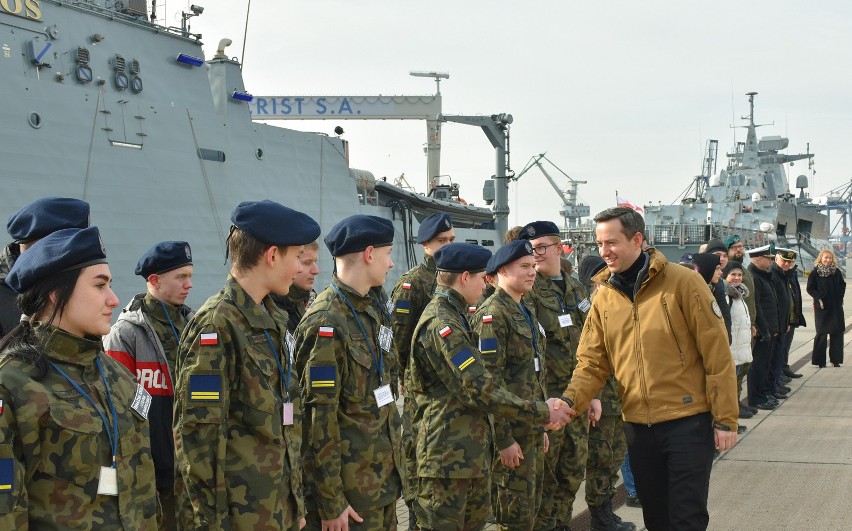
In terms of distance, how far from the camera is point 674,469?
12.3 feet

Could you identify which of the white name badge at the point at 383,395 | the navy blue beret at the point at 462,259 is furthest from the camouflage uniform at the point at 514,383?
the white name badge at the point at 383,395

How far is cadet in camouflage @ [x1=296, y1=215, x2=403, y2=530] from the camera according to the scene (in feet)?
10.6

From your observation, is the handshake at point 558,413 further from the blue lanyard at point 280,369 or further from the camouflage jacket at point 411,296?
the camouflage jacket at point 411,296

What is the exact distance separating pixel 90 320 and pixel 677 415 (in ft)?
8.27

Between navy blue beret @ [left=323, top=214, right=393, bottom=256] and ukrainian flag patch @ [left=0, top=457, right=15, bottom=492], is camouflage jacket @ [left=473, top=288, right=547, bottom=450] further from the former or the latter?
ukrainian flag patch @ [left=0, top=457, right=15, bottom=492]

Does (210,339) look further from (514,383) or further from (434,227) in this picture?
(434,227)

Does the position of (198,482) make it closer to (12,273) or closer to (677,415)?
(12,273)

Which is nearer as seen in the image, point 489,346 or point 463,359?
point 463,359

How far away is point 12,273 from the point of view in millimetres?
2371

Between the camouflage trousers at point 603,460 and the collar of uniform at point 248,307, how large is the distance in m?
2.99

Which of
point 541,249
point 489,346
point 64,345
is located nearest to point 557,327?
point 541,249

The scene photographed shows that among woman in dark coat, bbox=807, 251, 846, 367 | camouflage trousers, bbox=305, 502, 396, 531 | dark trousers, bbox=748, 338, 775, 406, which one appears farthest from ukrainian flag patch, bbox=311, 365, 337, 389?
woman in dark coat, bbox=807, 251, 846, 367

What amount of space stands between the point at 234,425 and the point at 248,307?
40cm

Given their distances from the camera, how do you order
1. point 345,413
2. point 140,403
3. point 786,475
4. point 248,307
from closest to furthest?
1. point 140,403
2. point 248,307
3. point 345,413
4. point 786,475
